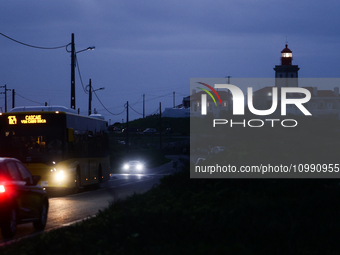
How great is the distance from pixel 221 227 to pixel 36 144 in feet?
45.1

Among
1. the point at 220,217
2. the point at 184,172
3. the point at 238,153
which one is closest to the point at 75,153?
the point at 184,172

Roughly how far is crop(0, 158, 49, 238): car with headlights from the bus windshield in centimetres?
887

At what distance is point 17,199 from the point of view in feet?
34.8

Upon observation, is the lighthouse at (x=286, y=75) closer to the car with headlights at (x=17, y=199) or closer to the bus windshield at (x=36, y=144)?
the bus windshield at (x=36, y=144)

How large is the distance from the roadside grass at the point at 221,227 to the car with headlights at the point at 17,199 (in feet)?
4.15

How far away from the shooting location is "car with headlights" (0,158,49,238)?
10273 millimetres

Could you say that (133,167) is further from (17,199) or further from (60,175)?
(17,199)

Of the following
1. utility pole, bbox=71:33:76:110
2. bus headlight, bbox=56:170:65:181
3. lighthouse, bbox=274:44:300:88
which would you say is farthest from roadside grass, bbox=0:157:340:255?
lighthouse, bbox=274:44:300:88

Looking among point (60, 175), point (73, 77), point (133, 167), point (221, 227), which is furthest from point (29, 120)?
point (133, 167)

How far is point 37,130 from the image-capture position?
20969 millimetres

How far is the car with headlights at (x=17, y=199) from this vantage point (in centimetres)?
1027

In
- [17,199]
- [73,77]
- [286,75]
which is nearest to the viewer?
[17,199]

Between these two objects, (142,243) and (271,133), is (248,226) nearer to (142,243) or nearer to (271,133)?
(142,243)

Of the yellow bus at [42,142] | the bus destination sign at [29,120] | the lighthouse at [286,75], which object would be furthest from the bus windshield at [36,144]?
the lighthouse at [286,75]
